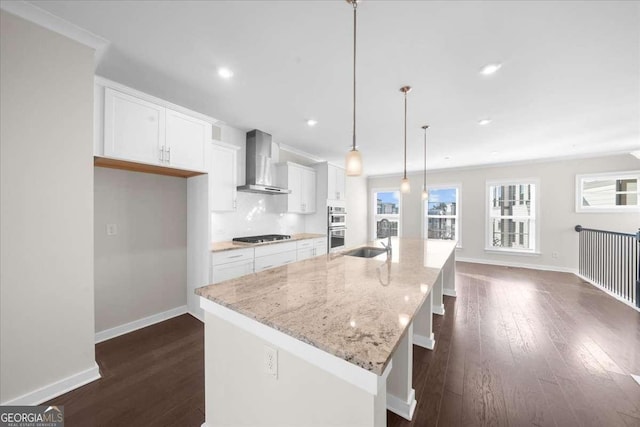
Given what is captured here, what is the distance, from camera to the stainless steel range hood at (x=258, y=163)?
3.54 meters

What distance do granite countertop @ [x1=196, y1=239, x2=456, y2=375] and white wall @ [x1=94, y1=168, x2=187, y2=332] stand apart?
188 centimetres

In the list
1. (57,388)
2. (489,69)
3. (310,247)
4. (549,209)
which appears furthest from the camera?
(549,209)

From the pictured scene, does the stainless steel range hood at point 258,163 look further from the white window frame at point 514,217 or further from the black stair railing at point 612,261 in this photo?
the white window frame at point 514,217

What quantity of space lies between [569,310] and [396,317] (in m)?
3.75

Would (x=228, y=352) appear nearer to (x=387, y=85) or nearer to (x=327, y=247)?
(x=387, y=85)

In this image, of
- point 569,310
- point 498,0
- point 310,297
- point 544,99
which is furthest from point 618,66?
point 310,297

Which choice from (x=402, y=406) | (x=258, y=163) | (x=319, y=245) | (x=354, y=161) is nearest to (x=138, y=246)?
(x=258, y=163)

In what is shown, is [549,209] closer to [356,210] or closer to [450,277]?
[450,277]

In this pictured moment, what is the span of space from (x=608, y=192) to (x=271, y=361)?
24.0ft

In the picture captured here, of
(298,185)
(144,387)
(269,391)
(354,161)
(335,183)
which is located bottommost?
(144,387)

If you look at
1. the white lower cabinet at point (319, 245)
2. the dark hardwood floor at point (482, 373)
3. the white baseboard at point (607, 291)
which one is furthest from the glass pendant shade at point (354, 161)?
the white baseboard at point (607, 291)

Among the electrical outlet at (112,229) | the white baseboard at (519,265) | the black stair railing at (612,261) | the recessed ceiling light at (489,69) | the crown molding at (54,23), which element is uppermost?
the recessed ceiling light at (489,69)

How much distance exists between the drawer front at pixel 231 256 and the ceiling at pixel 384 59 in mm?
1781

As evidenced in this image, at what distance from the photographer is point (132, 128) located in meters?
2.12
